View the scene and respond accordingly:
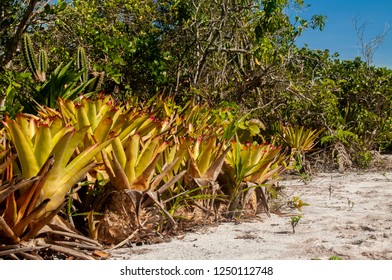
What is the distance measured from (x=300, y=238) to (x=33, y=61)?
4.21 meters

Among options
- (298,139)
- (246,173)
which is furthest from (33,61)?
(298,139)

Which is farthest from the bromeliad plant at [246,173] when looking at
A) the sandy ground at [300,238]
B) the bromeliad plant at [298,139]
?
the bromeliad plant at [298,139]

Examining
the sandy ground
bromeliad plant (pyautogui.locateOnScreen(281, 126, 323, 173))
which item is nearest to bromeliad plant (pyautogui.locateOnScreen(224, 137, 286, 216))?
the sandy ground

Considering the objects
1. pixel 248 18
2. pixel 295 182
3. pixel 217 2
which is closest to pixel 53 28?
pixel 217 2

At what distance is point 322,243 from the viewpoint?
3.70 m

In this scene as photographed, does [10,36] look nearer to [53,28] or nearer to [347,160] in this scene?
[53,28]

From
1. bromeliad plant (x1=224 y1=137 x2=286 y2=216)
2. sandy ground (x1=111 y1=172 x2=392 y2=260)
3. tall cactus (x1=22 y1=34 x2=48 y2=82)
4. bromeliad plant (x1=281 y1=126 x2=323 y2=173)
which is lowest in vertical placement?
sandy ground (x1=111 y1=172 x2=392 y2=260)

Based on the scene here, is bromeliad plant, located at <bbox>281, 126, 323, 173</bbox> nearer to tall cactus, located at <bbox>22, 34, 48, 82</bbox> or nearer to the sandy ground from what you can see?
the sandy ground

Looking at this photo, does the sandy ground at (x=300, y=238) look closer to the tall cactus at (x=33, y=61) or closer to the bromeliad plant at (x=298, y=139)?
the bromeliad plant at (x=298, y=139)

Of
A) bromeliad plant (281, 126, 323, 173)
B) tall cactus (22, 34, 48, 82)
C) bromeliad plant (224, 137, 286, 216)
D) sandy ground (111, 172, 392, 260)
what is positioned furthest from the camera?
bromeliad plant (281, 126, 323, 173)

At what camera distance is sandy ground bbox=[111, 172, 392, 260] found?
3.43 m

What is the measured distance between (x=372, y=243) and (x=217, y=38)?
20.3ft

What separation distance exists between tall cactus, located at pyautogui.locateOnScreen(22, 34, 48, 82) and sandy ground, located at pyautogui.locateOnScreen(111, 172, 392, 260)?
11.4 feet
